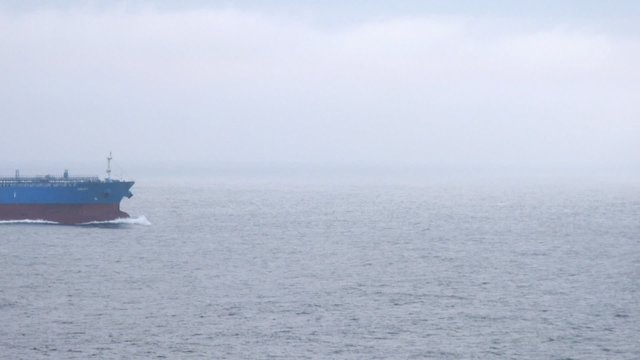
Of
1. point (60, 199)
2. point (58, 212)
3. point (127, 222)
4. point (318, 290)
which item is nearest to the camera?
point (318, 290)

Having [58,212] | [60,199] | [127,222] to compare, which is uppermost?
[60,199]

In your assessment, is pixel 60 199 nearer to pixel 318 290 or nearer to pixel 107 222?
pixel 107 222

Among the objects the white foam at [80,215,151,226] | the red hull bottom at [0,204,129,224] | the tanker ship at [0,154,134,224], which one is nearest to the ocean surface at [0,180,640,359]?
the white foam at [80,215,151,226]

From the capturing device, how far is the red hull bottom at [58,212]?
81.3 m

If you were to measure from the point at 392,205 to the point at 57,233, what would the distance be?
6003 centimetres

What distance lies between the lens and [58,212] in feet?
Answer: 268

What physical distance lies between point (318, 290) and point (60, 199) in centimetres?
3961

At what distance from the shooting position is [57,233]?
74875mm

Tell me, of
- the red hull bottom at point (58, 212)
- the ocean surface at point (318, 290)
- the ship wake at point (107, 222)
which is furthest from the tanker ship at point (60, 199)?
the ocean surface at point (318, 290)

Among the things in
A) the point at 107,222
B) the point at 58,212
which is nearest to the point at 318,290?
the point at 107,222

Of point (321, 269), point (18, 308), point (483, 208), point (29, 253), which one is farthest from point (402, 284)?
point (483, 208)

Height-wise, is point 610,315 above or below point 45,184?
below

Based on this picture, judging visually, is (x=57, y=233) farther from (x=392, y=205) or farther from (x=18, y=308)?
(x=392, y=205)

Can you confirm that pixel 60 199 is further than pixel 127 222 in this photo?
No
